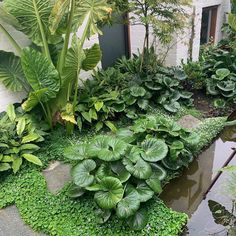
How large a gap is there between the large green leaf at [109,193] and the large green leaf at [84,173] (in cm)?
16

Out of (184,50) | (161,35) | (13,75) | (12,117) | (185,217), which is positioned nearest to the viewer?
(185,217)

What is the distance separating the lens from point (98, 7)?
392 centimetres

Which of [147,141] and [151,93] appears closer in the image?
[147,141]

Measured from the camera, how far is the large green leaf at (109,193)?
285 cm

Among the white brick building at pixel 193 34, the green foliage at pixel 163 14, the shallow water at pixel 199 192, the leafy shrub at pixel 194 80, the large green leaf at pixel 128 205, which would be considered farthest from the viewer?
the white brick building at pixel 193 34

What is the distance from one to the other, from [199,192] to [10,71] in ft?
10.6

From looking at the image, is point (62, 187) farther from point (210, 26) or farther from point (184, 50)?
point (210, 26)

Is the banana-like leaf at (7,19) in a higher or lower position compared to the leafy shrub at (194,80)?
higher

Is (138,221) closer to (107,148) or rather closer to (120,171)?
(120,171)

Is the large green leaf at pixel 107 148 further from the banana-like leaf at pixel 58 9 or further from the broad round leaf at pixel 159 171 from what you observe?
the banana-like leaf at pixel 58 9

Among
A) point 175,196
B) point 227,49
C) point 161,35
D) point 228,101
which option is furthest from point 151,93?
point 227,49

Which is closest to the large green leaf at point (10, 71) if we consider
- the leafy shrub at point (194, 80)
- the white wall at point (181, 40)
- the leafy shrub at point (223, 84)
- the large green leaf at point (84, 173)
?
the large green leaf at point (84, 173)

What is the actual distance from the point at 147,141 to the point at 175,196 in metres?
0.83

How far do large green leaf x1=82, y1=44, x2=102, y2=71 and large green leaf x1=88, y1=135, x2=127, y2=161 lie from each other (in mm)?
1385
